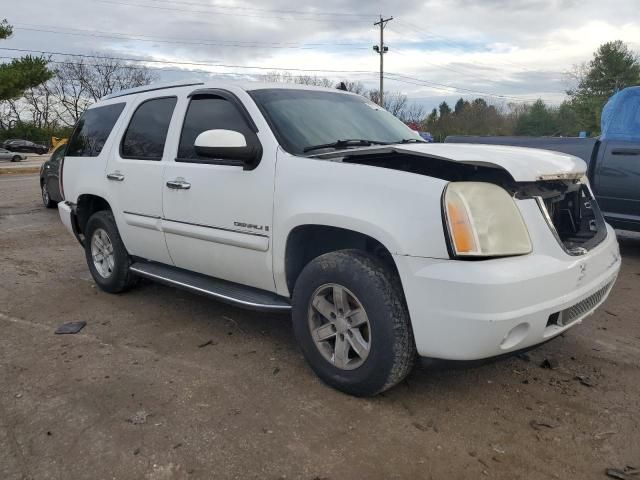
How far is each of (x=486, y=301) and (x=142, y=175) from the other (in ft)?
9.92

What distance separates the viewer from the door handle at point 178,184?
13.3 ft

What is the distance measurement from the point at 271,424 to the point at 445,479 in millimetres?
942

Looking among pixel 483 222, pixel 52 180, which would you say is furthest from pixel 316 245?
pixel 52 180

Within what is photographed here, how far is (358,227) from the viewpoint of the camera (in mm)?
2988

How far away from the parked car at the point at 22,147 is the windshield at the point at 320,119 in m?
55.9

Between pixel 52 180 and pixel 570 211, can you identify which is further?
pixel 52 180

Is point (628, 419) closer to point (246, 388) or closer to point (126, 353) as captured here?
point (246, 388)

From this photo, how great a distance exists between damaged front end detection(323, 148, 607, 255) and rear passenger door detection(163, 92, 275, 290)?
0.60 meters

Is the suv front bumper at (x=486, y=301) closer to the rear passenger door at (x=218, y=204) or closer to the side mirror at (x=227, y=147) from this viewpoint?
the rear passenger door at (x=218, y=204)

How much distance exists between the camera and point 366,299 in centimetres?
296

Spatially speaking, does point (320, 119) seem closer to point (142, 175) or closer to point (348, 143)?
point (348, 143)

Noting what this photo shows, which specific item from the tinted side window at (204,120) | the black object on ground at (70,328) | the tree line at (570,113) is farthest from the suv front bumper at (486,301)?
the tree line at (570,113)

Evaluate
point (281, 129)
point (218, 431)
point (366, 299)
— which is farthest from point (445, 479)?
point (281, 129)

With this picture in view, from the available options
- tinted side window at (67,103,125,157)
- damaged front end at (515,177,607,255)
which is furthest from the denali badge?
tinted side window at (67,103,125,157)
